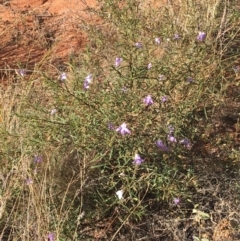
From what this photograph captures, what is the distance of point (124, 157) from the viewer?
257 centimetres

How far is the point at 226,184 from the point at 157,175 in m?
0.45

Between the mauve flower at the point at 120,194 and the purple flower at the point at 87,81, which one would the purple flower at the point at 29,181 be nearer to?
the mauve flower at the point at 120,194

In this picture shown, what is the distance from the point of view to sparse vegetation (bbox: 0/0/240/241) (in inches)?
100

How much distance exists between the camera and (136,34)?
3049mm

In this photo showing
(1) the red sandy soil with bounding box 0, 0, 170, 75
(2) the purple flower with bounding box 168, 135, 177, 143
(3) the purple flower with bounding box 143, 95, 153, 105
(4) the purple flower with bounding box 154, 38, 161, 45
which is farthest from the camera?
(1) the red sandy soil with bounding box 0, 0, 170, 75

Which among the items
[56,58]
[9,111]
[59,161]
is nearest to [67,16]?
[56,58]

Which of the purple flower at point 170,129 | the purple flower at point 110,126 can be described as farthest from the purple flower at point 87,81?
the purple flower at point 170,129

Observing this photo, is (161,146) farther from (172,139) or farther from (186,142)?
(186,142)

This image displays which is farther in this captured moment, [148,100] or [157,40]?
[157,40]

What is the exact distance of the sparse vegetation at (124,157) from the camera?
254 cm

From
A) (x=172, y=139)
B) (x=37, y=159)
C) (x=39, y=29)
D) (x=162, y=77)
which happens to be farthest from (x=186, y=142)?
(x=39, y=29)

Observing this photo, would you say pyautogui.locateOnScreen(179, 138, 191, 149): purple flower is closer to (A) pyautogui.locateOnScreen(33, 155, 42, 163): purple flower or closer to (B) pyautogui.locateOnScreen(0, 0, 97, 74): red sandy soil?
(A) pyautogui.locateOnScreen(33, 155, 42, 163): purple flower

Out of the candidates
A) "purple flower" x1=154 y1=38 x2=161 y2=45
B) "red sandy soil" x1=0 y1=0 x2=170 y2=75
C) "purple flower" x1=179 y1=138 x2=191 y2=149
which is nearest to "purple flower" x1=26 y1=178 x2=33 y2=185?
"purple flower" x1=179 y1=138 x2=191 y2=149

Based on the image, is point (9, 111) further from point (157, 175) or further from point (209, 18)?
point (209, 18)
